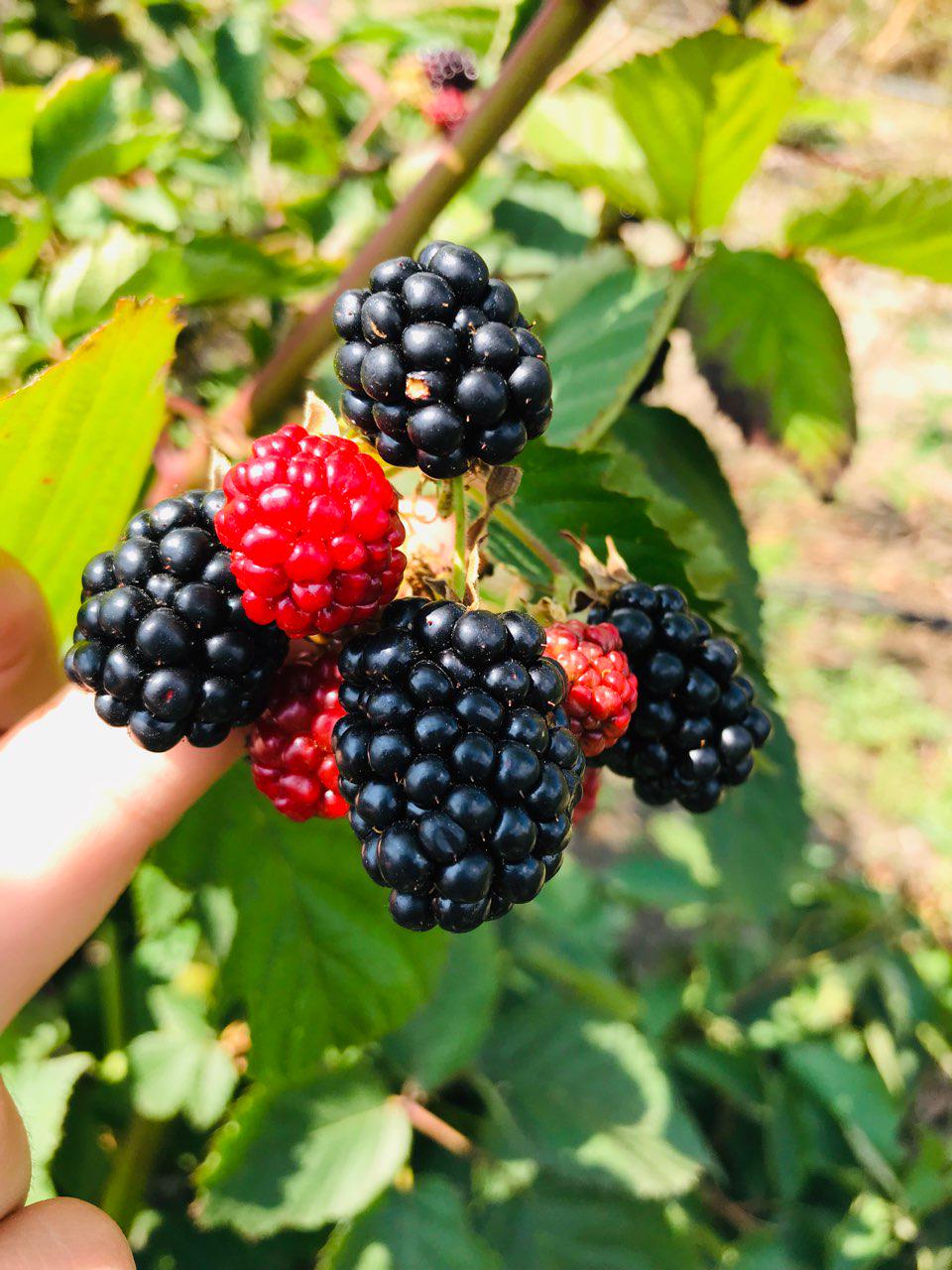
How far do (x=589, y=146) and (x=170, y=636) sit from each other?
0.97 metres

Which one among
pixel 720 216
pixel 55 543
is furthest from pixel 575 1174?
pixel 720 216

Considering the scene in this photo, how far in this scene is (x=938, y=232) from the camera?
1.07 metres

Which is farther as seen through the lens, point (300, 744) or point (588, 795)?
point (588, 795)

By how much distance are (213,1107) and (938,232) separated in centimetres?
143

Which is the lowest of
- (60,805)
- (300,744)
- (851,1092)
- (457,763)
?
(851,1092)

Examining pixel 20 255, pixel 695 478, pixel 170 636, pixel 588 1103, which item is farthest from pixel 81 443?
pixel 588 1103

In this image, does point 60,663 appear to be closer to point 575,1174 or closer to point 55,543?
point 55,543

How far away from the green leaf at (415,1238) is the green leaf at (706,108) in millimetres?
1395

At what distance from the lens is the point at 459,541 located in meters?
0.73

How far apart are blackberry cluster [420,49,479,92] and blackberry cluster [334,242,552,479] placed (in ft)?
4.19

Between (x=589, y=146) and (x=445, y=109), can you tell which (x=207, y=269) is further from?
(x=445, y=109)

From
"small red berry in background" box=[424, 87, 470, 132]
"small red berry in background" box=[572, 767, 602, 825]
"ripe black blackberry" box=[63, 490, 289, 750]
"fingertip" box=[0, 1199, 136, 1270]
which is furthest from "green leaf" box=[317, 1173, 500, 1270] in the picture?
"small red berry in background" box=[424, 87, 470, 132]

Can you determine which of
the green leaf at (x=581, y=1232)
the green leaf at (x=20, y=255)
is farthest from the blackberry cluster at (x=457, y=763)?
the green leaf at (x=581, y=1232)

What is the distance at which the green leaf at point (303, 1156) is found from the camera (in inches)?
48.1
